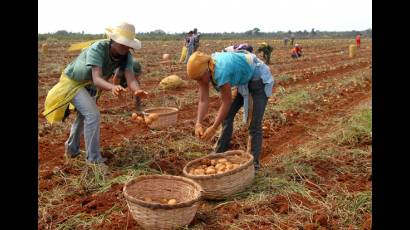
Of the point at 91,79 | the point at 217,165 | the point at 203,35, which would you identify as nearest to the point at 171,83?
the point at 91,79

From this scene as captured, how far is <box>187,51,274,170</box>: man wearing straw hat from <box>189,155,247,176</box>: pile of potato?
247 millimetres

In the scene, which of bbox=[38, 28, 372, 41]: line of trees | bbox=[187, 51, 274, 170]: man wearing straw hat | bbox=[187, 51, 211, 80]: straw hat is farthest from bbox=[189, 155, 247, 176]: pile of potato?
bbox=[38, 28, 372, 41]: line of trees

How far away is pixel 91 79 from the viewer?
438cm

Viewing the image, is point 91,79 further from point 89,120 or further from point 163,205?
point 163,205

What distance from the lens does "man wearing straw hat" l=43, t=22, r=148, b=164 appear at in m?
4.16

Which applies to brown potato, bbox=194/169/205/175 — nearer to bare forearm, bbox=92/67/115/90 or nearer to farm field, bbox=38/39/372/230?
farm field, bbox=38/39/372/230

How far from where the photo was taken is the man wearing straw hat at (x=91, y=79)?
4156 millimetres

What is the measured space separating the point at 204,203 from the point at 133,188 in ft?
2.22

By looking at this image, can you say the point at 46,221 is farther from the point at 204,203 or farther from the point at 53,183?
the point at 204,203

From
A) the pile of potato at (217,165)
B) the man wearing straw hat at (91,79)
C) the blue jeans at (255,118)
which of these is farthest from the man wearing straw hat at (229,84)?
the man wearing straw hat at (91,79)

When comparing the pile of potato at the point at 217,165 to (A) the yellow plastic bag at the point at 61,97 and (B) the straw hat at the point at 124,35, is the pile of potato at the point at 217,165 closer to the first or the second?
(B) the straw hat at the point at 124,35

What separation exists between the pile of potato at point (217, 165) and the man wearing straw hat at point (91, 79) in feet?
3.01

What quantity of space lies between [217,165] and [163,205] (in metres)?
1.02
